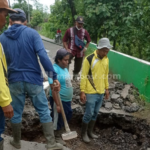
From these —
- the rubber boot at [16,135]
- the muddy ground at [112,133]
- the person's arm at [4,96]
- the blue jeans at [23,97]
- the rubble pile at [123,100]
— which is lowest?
the muddy ground at [112,133]

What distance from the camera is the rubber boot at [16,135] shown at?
2.59 metres

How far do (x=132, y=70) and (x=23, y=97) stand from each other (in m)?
4.01

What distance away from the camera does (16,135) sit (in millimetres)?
2664

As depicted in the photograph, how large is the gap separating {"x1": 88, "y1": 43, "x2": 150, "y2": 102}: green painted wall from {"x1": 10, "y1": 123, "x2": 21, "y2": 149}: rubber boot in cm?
338

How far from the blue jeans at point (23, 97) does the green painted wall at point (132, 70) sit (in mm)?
3204

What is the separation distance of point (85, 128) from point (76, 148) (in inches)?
17.2

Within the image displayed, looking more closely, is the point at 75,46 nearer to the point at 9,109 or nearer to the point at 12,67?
the point at 12,67

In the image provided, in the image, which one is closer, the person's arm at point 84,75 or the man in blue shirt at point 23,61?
the man in blue shirt at point 23,61

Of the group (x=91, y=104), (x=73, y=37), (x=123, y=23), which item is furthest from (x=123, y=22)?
(x=91, y=104)

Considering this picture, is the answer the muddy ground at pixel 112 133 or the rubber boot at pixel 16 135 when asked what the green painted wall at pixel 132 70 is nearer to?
the muddy ground at pixel 112 133

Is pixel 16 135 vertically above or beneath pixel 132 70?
beneath

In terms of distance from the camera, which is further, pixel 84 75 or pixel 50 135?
pixel 84 75

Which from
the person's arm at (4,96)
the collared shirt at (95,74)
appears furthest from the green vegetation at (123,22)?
the person's arm at (4,96)

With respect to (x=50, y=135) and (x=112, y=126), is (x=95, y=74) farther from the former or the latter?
(x=112, y=126)
